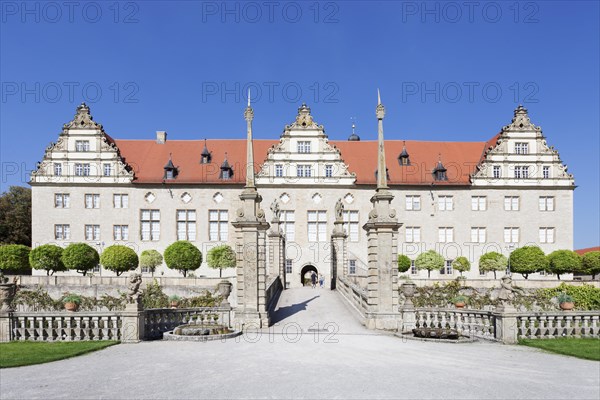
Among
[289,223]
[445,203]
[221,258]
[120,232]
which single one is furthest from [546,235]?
[120,232]

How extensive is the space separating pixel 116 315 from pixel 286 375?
7191mm

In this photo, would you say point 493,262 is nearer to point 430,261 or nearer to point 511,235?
point 511,235

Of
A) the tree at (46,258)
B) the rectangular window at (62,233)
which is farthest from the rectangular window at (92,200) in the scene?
the tree at (46,258)

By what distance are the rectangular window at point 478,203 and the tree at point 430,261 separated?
242 inches

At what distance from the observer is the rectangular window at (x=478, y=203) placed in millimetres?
44719

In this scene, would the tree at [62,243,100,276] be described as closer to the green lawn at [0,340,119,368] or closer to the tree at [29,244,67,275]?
the tree at [29,244,67,275]

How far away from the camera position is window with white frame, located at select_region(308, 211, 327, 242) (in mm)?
44344

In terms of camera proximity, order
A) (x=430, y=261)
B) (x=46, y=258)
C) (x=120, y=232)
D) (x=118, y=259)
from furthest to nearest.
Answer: (x=120, y=232) → (x=430, y=261) → (x=118, y=259) → (x=46, y=258)

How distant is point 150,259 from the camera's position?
4119 centimetres

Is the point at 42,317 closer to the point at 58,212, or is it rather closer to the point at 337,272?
the point at 337,272

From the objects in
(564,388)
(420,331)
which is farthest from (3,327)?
(564,388)

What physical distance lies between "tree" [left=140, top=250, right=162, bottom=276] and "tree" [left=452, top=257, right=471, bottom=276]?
77.5 feet

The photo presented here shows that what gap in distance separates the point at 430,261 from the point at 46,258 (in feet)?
94.2

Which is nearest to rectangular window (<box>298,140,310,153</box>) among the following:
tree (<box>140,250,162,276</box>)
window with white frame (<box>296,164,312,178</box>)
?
window with white frame (<box>296,164,312,178</box>)
